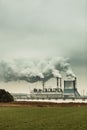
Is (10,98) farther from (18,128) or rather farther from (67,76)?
(67,76)

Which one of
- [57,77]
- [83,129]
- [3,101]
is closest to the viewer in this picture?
[83,129]

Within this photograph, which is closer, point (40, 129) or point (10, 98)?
point (40, 129)

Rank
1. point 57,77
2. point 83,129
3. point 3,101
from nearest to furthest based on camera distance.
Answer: point 83,129
point 3,101
point 57,77

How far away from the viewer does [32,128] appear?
27828 mm

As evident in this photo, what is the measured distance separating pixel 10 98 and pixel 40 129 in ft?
249

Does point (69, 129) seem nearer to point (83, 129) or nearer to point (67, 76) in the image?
point (83, 129)

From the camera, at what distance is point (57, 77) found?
192 meters

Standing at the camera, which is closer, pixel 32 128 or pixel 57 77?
pixel 32 128

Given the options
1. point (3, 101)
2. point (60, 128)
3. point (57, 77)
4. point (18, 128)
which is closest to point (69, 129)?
point (60, 128)

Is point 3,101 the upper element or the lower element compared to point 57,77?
lower

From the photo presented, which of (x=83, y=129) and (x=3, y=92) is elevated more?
(x=3, y=92)

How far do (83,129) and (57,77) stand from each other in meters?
166

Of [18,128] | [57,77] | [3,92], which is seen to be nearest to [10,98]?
[3,92]

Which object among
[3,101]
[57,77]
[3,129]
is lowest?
[3,129]
